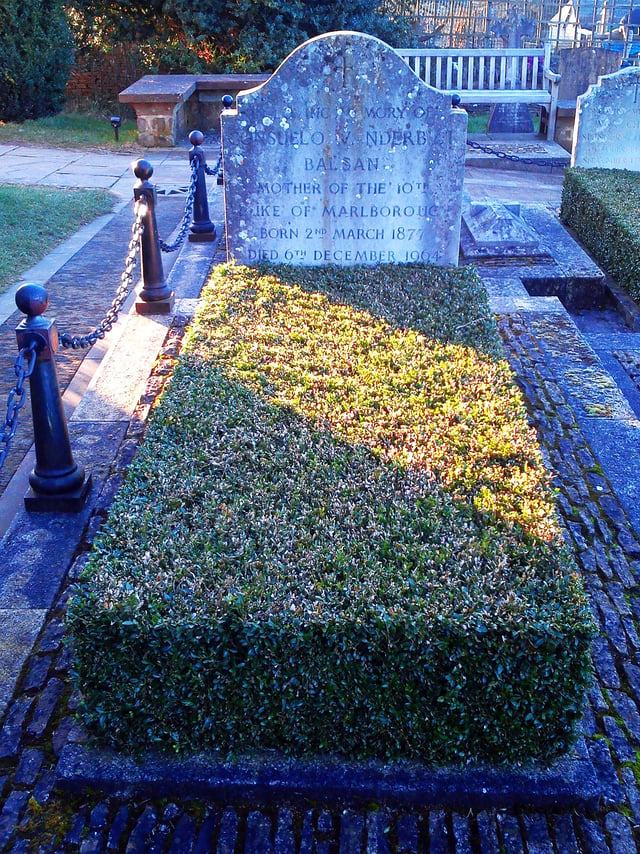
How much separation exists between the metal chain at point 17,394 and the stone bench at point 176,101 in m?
11.1

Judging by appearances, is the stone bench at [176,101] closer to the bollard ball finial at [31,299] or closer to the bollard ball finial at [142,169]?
the bollard ball finial at [142,169]

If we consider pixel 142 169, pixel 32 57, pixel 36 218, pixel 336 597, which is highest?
pixel 32 57

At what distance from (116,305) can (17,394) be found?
155cm

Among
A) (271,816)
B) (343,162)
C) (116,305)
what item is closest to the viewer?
(271,816)

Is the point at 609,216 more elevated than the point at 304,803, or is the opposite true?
the point at 609,216

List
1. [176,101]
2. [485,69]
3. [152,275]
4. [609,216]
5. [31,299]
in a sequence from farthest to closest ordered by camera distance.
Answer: [485,69], [176,101], [609,216], [152,275], [31,299]

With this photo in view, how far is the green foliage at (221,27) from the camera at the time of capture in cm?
1567

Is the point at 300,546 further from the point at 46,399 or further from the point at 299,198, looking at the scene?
the point at 299,198

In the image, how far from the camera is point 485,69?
15.0m

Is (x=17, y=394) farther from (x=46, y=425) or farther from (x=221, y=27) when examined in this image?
(x=221, y=27)

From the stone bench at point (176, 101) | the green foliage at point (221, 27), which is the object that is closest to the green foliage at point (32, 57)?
the stone bench at point (176, 101)

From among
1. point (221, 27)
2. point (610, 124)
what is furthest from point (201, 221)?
point (221, 27)

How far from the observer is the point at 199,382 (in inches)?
158

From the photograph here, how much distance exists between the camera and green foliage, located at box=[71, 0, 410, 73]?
15.7m
